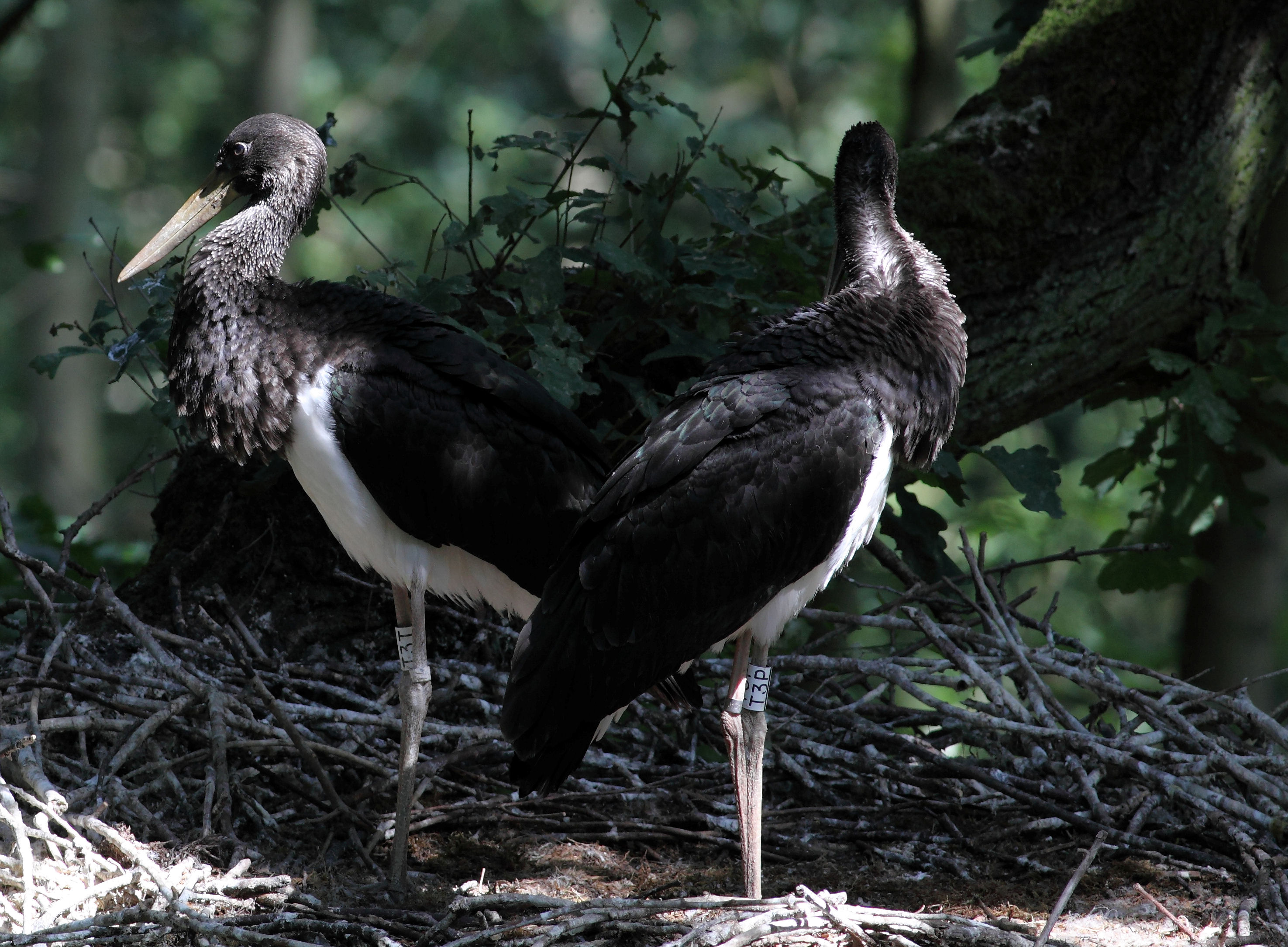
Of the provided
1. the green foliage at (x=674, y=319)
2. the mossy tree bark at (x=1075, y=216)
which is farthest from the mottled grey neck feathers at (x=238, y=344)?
the mossy tree bark at (x=1075, y=216)

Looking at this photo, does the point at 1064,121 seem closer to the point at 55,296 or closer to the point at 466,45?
the point at 55,296

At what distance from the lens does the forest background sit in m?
5.63

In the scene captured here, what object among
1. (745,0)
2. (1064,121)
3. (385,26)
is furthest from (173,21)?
(1064,121)

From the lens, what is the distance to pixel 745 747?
340 cm

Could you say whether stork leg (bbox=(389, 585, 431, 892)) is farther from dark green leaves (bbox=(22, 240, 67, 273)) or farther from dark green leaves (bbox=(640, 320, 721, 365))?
dark green leaves (bbox=(22, 240, 67, 273))

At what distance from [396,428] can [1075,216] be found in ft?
9.29

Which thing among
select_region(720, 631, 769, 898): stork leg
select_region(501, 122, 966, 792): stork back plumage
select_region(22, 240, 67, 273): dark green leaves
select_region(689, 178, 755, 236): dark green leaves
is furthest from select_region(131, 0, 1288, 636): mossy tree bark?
select_region(720, 631, 769, 898): stork leg

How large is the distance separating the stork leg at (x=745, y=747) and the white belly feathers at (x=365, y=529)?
0.58 m

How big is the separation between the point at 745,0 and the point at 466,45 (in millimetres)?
4362

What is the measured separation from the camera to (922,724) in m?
4.04

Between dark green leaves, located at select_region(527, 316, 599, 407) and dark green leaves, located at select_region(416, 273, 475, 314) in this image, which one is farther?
dark green leaves, located at select_region(416, 273, 475, 314)

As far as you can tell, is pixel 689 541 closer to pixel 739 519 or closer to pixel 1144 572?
pixel 739 519

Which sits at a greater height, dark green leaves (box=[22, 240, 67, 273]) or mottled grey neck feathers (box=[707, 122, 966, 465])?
dark green leaves (box=[22, 240, 67, 273])

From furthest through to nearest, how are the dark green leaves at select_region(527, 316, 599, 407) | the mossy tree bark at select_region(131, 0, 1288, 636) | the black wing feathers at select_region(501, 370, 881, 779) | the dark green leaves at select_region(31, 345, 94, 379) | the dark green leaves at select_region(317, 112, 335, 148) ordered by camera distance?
the mossy tree bark at select_region(131, 0, 1288, 636) → the dark green leaves at select_region(317, 112, 335, 148) → the dark green leaves at select_region(31, 345, 94, 379) → the dark green leaves at select_region(527, 316, 599, 407) → the black wing feathers at select_region(501, 370, 881, 779)
